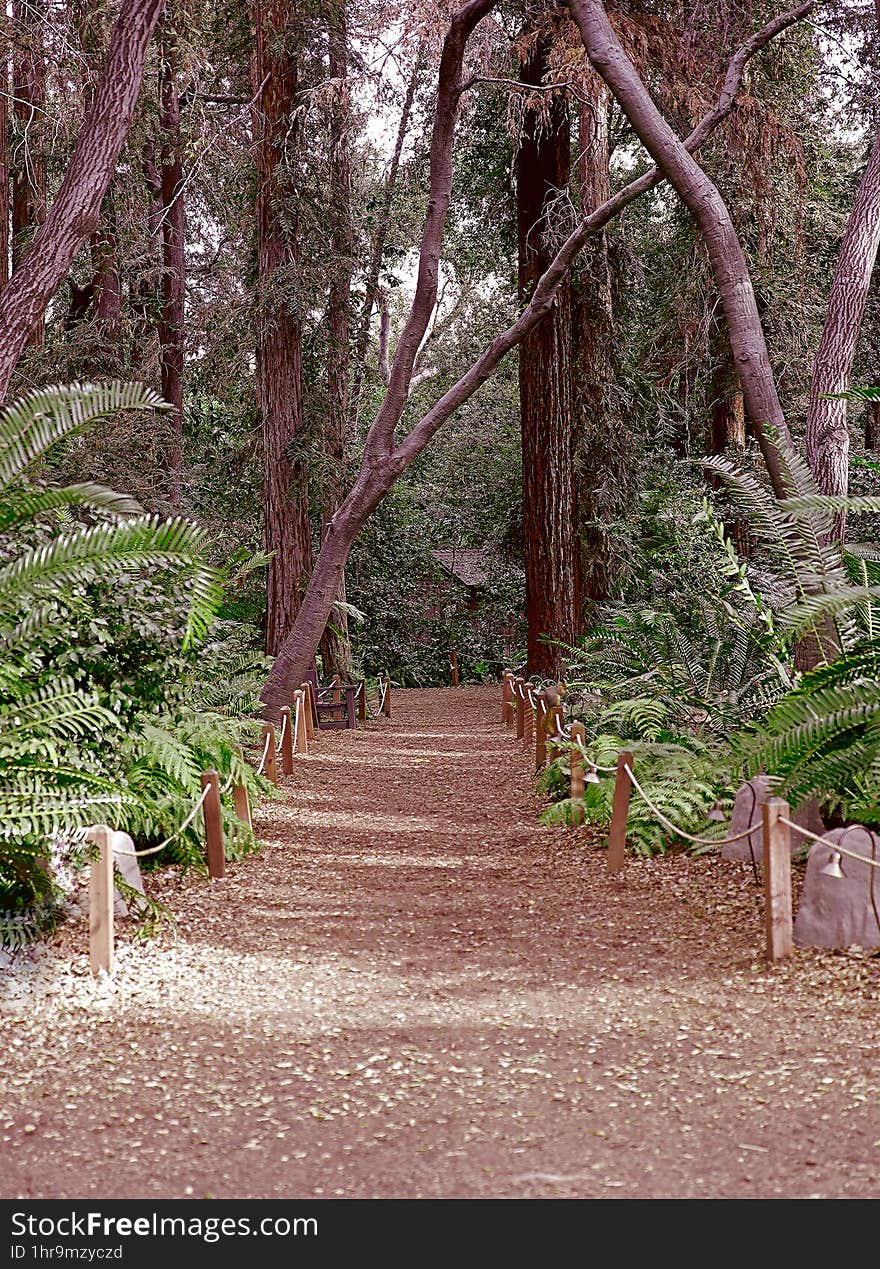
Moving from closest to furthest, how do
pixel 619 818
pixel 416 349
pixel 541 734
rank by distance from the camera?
pixel 619 818 < pixel 541 734 < pixel 416 349

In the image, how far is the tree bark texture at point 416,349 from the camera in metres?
10.3

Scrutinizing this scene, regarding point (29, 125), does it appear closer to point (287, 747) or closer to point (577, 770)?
point (287, 747)

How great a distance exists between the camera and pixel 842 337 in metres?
7.34

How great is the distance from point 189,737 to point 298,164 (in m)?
8.37

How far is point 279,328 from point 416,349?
2589mm

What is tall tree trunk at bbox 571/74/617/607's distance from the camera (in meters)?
12.7

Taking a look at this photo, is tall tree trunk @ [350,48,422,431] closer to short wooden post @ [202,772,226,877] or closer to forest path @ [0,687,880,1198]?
short wooden post @ [202,772,226,877]

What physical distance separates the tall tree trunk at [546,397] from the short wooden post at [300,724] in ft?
8.16

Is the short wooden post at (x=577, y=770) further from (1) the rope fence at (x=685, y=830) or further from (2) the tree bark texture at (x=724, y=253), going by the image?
(2) the tree bark texture at (x=724, y=253)

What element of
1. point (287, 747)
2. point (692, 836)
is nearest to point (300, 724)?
point (287, 747)

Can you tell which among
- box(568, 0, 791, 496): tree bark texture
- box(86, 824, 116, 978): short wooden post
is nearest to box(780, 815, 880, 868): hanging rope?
box(86, 824, 116, 978): short wooden post

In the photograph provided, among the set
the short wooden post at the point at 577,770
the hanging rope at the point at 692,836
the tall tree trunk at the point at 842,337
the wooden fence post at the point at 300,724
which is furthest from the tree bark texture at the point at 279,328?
the hanging rope at the point at 692,836

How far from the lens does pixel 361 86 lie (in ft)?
42.9

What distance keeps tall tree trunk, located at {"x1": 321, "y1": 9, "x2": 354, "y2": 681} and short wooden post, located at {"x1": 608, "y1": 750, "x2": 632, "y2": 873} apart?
7.54 metres
